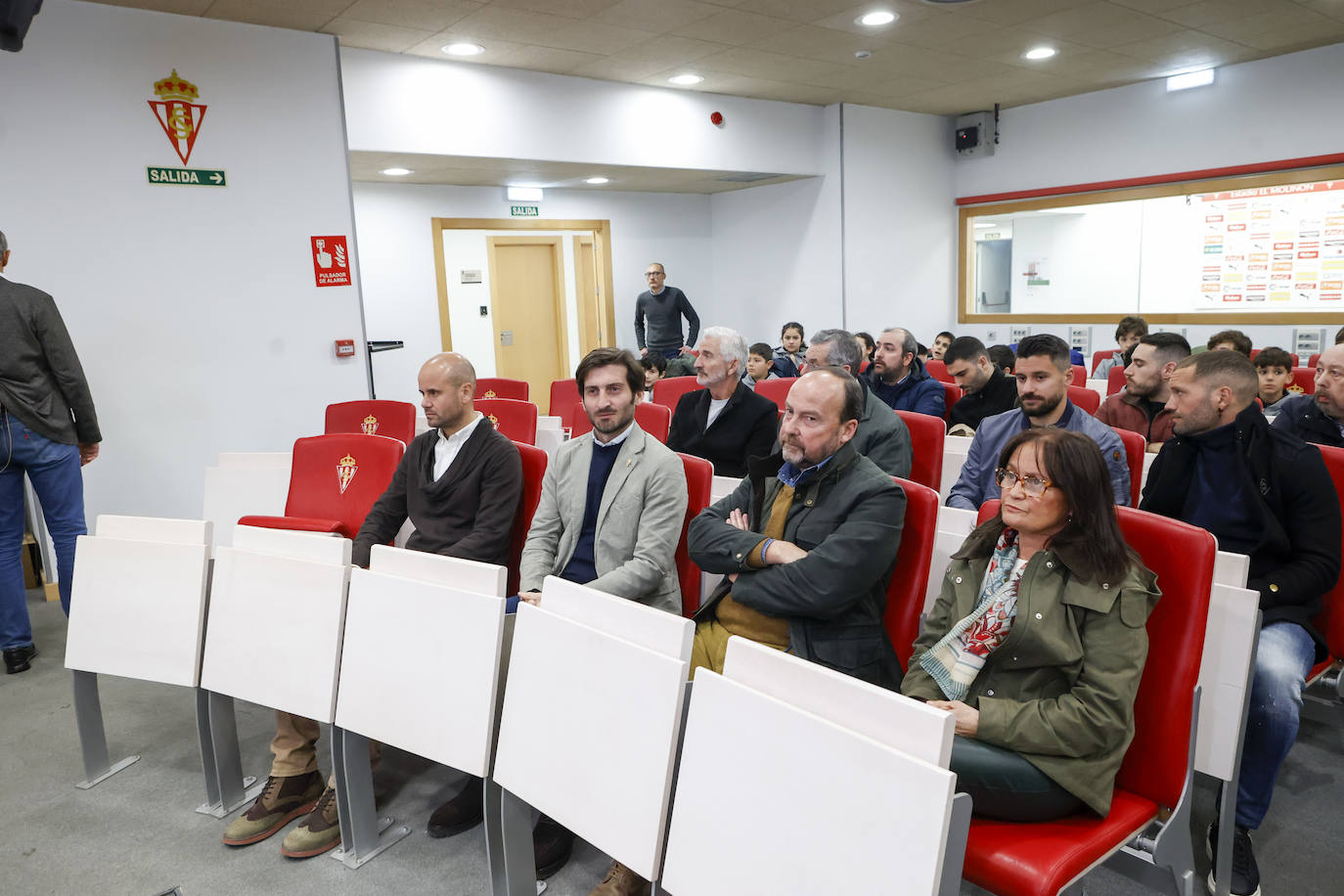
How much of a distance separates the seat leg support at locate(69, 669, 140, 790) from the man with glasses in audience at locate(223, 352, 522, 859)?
58cm

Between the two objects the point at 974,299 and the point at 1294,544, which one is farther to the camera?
the point at 974,299

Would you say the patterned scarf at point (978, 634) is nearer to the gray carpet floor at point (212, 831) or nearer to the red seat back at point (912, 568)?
the red seat back at point (912, 568)

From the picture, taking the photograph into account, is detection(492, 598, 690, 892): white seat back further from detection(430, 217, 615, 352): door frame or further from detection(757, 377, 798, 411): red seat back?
detection(430, 217, 615, 352): door frame

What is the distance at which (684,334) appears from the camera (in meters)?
9.17

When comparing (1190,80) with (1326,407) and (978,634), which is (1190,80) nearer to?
(1326,407)

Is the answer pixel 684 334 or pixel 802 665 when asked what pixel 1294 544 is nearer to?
pixel 802 665

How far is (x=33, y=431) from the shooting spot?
3.62 meters

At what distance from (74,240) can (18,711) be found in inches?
104

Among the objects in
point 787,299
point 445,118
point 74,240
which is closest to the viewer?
point 74,240

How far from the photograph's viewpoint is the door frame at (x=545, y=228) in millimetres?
8305

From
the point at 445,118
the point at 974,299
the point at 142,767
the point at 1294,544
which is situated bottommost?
the point at 142,767

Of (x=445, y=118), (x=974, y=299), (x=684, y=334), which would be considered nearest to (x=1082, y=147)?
(x=974, y=299)

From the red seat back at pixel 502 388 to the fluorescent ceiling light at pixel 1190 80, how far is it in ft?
20.8

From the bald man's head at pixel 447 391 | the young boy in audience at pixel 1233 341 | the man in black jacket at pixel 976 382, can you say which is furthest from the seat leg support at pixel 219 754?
Result: the young boy in audience at pixel 1233 341
